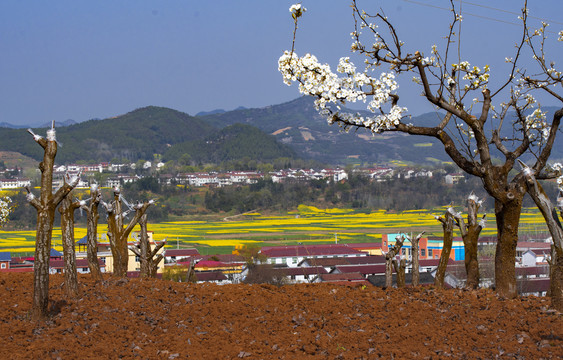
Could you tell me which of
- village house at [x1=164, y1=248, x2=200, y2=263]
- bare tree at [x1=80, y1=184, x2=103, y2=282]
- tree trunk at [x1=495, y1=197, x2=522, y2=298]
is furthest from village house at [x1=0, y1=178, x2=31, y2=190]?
tree trunk at [x1=495, y1=197, x2=522, y2=298]

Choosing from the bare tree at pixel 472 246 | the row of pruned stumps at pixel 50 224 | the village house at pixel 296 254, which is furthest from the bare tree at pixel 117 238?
the village house at pixel 296 254

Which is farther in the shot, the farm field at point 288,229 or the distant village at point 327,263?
the farm field at point 288,229

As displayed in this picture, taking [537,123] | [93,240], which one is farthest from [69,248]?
[537,123]

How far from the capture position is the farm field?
66125 millimetres

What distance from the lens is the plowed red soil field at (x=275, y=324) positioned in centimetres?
641

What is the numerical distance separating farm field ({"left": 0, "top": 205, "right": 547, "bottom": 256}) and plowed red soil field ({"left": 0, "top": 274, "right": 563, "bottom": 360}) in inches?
2015

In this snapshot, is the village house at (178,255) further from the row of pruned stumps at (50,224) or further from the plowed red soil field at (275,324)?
the plowed red soil field at (275,324)

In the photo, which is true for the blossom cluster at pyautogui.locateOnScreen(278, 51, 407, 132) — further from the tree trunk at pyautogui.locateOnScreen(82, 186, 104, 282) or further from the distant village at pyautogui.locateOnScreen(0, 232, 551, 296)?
the distant village at pyautogui.locateOnScreen(0, 232, 551, 296)

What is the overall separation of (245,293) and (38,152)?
180 meters

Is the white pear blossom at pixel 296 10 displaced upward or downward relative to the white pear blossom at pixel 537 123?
upward

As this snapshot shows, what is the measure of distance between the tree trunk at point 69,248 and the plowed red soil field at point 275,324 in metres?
0.20

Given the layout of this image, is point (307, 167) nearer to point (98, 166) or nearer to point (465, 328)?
point (98, 166)

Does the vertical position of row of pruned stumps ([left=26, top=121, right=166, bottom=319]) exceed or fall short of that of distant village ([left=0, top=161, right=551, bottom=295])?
it exceeds it

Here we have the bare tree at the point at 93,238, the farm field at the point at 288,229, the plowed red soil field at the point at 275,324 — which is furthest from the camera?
the farm field at the point at 288,229
